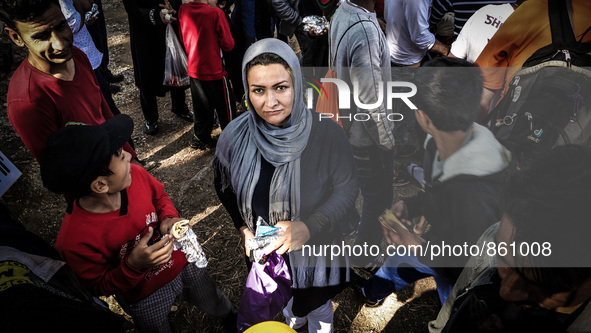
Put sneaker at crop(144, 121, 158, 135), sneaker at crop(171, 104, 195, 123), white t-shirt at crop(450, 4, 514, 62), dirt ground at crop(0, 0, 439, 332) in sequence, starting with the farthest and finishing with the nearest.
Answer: sneaker at crop(171, 104, 195, 123) → sneaker at crop(144, 121, 158, 135) → white t-shirt at crop(450, 4, 514, 62) → dirt ground at crop(0, 0, 439, 332)

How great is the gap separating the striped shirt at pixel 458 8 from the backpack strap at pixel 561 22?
1566 mm

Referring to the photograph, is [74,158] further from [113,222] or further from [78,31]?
[78,31]

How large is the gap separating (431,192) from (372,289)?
114cm

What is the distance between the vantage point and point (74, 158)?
1.60 metres

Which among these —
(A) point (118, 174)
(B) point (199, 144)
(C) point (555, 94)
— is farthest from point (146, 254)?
(B) point (199, 144)

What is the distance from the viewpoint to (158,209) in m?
2.25

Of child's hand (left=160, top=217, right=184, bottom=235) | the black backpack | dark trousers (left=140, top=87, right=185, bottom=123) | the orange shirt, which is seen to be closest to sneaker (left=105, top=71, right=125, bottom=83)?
dark trousers (left=140, top=87, right=185, bottom=123)

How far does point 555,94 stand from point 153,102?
5.10 m

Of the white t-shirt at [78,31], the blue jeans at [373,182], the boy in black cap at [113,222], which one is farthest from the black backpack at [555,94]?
the white t-shirt at [78,31]

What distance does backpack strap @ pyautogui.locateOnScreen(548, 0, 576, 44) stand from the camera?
88.2 inches

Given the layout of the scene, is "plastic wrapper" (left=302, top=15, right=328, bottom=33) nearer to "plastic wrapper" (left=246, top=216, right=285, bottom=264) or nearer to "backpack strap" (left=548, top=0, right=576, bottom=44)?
"backpack strap" (left=548, top=0, right=576, bottom=44)

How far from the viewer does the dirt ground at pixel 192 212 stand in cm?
303

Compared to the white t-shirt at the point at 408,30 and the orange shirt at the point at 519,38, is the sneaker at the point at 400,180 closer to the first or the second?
the white t-shirt at the point at 408,30

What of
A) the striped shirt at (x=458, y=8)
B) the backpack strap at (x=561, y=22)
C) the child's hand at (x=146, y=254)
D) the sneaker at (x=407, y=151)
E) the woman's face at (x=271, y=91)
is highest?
the backpack strap at (x=561, y=22)
